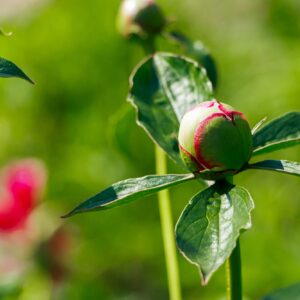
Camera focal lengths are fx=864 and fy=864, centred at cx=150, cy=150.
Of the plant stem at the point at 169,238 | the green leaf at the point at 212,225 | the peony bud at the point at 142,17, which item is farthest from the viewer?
the peony bud at the point at 142,17

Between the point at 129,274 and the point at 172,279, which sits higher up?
the point at 172,279

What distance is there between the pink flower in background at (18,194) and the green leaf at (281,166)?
101 cm

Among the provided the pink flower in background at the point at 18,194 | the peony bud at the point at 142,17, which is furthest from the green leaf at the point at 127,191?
the pink flower in background at the point at 18,194

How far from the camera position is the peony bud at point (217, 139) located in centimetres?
72

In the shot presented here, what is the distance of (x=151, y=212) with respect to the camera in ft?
7.73

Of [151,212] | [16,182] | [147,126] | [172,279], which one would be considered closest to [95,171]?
[151,212]

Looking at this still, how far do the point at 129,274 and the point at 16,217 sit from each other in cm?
72

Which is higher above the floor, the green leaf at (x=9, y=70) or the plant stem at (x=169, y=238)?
the green leaf at (x=9, y=70)

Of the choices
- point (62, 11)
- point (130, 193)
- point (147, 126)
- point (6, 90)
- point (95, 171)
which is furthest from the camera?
point (62, 11)

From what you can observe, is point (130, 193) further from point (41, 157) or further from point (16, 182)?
point (41, 157)

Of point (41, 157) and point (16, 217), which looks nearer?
point (16, 217)

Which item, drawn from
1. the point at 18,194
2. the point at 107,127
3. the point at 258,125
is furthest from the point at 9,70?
the point at 107,127

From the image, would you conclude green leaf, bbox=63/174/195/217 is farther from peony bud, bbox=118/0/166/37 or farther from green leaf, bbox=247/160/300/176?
peony bud, bbox=118/0/166/37

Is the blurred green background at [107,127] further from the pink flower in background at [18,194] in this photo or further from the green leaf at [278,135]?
the green leaf at [278,135]
